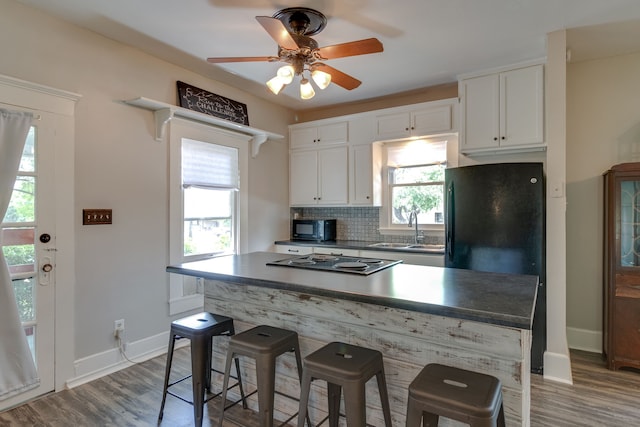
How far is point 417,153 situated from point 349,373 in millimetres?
3111

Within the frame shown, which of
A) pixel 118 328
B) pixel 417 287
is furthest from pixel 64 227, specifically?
pixel 417 287

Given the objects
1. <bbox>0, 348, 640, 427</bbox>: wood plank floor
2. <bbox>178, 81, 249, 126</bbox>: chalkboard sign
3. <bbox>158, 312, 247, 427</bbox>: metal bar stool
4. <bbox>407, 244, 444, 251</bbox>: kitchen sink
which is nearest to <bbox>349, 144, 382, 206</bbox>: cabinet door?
<bbox>407, 244, 444, 251</bbox>: kitchen sink

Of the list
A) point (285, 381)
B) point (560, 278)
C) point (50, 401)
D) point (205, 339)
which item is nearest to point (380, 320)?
point (285, 381)

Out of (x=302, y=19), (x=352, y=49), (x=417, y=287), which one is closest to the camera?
(x=417, y=287)

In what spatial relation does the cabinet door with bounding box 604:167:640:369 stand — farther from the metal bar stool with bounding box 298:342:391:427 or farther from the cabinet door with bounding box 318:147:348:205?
the cabinet door with bounding box 318:147:348:205

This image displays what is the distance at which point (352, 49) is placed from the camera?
2150mm

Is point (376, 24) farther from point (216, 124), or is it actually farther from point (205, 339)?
point (205, 339)

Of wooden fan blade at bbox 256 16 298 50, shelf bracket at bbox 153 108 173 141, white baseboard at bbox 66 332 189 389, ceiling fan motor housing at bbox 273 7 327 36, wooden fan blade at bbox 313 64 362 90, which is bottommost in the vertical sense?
white baseboard at bbox 66 332 189 389

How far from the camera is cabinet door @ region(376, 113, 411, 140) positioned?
12.8ft

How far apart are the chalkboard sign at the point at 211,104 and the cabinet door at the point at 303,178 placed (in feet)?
3.00

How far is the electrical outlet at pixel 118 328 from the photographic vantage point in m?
2.85

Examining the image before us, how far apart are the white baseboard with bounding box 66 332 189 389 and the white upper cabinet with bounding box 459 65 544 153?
132 inches

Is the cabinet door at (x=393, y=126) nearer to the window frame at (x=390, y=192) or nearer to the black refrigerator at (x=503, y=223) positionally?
the window frame at (x=390, y=192)

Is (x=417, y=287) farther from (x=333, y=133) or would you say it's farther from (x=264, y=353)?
(x=333, y=133)
